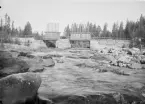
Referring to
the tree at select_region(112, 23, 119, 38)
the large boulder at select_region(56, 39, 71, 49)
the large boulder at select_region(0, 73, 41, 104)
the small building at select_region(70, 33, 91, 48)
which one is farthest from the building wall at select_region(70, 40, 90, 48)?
the tree at select_region(112, 23, 119, 38)

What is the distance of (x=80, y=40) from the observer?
105ft

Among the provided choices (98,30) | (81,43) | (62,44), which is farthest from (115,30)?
(62,44)

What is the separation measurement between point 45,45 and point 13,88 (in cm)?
2882

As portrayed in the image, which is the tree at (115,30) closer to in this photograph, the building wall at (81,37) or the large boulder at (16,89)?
the building wall at (81,37)

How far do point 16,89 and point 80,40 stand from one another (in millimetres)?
29216

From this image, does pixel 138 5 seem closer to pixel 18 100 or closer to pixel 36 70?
pixel 36 70

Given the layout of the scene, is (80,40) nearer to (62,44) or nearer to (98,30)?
(62,44)

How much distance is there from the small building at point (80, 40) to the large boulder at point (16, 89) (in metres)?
28.0

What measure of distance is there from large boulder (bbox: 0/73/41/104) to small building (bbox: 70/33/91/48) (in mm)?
27977

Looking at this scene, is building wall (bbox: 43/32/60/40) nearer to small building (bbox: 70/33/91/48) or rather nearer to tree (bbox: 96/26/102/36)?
small building (bbox: 70/33/91/48)

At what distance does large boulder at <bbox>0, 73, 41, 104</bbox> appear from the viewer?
3.25 meters

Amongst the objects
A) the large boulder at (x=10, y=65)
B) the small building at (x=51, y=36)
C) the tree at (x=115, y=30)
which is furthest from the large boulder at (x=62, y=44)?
the tree at (x=115, y=30)

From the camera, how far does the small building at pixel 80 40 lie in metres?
31.6

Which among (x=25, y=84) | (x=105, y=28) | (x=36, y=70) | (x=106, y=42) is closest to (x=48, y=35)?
(x=106, y=42)
